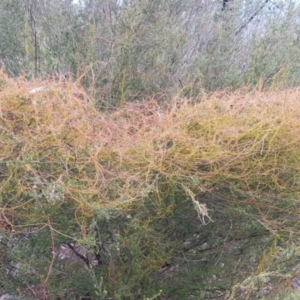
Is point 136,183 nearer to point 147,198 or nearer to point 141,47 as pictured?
point 147,198

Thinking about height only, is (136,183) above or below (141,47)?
below

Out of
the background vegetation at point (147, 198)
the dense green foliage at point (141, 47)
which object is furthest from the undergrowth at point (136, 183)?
the dense green foliage at point (141, 47)

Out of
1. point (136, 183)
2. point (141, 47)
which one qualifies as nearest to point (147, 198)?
point (136, 183)

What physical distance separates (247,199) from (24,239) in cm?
129

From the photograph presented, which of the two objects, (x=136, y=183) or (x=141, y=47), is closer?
(x=136, y=183)

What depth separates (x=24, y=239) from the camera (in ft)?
8.83

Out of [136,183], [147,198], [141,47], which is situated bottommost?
[147,198]

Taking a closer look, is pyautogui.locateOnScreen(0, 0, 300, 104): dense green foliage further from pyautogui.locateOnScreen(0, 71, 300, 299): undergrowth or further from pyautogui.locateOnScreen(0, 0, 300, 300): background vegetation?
pyautogui.locateOnScreen(0, 71, 300, 299): undergrowth

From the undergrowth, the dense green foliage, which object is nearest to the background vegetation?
the undergrowth

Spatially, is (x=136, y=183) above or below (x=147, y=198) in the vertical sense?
above

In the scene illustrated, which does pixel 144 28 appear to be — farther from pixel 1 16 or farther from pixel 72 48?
pixel 1 16

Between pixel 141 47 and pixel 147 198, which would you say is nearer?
pixel 147 198

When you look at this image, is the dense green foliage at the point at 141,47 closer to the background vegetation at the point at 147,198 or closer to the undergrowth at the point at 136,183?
the background vegetation at the point at 147,198

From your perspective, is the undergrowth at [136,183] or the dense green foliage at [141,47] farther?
the dense green foliage at [141,47]
